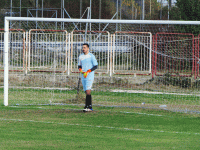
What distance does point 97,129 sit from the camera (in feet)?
26.5

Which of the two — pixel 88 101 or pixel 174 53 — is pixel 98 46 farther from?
pixel 88 101

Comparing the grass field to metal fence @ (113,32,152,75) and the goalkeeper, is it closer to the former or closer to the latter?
the goalkeeper

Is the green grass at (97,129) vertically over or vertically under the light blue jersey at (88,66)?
under

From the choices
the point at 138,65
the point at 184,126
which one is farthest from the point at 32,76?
the point at 184,126

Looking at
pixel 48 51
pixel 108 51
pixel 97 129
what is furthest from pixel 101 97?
pixel 97 129

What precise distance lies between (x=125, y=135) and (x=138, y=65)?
37.3 feet

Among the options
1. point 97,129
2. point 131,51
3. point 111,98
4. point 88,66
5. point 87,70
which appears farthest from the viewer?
point 131,51

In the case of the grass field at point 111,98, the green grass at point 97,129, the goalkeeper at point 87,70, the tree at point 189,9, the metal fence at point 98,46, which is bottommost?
the green grass at point 97,129

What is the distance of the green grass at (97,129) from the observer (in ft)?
22.1

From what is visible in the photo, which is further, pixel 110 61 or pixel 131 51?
pixel 131 51

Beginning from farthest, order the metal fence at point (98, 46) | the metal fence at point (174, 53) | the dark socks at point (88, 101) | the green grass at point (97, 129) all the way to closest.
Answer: the metal fence at point (98, 46) < the metal fence at point (174, 53) < the dark socks at point (88, 101) < the green grass at point (97, 129)

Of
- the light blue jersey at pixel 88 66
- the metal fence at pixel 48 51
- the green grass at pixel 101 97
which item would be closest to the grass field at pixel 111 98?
the green grass at pixel 101 97

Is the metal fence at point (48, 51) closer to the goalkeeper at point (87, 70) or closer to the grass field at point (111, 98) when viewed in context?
the grass field at point (111, 98)

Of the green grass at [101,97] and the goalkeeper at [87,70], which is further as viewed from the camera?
the green grass at [101,97]
